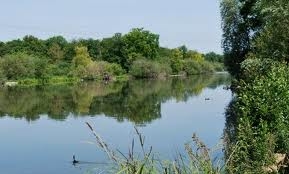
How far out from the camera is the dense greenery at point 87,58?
79.3 meters

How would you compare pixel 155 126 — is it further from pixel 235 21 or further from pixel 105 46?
pixel 105 46

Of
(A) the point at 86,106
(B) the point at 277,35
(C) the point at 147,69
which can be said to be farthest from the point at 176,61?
(B) the point at 277,35

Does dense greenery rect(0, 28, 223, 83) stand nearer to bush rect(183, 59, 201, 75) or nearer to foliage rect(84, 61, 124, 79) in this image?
foliage rect(84, 61, 124, 79)

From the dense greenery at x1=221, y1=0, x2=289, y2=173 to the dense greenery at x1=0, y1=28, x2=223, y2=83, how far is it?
45.0 metres

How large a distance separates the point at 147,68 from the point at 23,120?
61523mm

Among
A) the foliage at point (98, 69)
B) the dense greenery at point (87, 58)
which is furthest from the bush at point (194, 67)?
the foliage at point (98, 69)

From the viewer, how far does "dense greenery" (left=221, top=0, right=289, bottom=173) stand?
25.9 ft

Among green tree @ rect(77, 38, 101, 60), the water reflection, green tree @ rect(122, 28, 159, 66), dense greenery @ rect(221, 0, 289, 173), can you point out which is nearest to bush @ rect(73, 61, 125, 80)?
green tree @ rect(122, 28, 159, 66)

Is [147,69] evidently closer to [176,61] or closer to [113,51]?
[113,51]

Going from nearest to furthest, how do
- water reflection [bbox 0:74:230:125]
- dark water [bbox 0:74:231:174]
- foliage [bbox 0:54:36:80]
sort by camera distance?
dark water [bbox 0:74:231:174], water reflection [bbox 0:74:230:125], foliage [bbox 0:54:36:80]

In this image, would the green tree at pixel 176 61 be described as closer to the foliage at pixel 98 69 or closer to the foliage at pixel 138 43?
the foliage at pixel 138 43

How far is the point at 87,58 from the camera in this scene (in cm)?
9144

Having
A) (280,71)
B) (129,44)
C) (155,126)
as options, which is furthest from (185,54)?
(280,71)

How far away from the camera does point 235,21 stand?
39156mm
